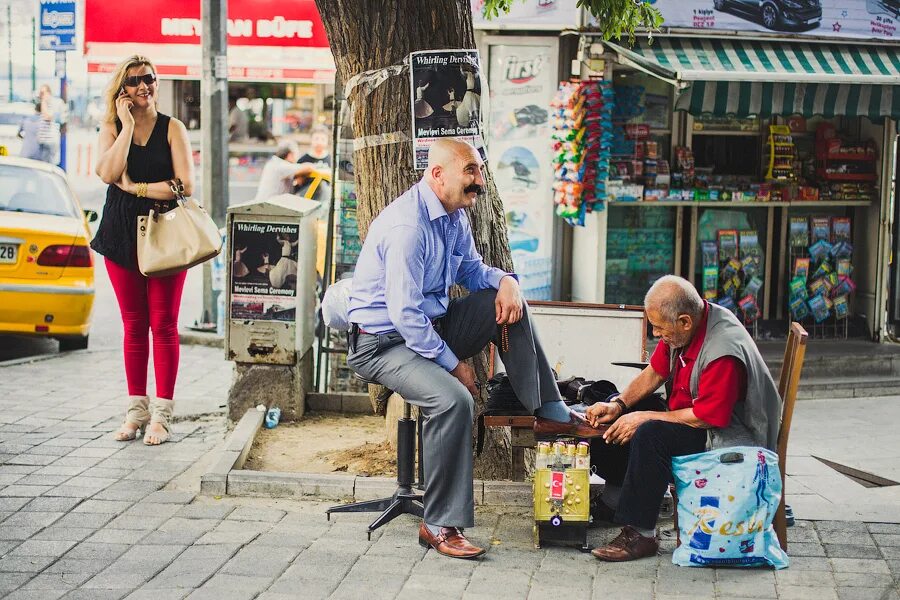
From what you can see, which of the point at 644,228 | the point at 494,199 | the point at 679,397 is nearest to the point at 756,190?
the point at 644,228

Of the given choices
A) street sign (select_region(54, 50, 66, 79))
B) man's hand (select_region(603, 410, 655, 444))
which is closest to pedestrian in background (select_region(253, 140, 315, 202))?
man's hand (select_region(603, 410, 655, 444))

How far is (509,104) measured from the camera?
992 centimetres

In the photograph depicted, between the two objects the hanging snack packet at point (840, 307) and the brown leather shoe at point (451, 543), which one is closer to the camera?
the brown leather shoe at point (451, 543)

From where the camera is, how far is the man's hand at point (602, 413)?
5.26 meters

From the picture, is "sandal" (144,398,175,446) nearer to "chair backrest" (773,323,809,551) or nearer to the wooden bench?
the wooden bench

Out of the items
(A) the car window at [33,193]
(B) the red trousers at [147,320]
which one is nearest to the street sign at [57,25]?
(A) the car window at [33,193]

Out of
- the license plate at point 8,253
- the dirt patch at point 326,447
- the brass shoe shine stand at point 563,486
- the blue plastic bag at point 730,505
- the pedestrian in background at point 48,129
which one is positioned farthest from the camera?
the pedestrian in background at point 48,129

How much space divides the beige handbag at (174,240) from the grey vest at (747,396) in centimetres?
311

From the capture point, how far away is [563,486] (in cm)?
505

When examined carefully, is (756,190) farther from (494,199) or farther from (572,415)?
(572,415)

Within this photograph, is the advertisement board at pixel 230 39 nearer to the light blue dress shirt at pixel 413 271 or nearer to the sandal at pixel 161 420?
the sandal at pixel 161 420

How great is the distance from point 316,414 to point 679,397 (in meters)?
2.97

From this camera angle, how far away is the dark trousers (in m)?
4.94

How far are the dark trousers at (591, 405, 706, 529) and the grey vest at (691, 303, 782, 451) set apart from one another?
0.12m
